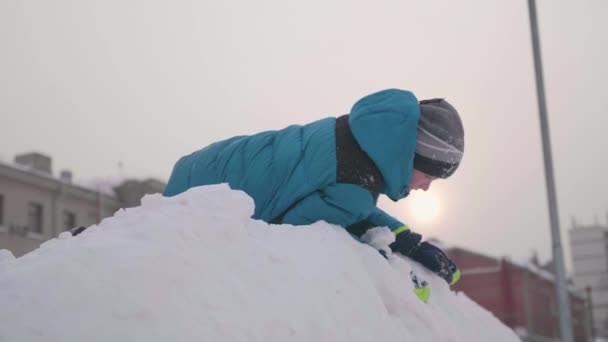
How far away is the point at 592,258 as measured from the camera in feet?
→ 284

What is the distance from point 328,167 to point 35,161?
95.3ft

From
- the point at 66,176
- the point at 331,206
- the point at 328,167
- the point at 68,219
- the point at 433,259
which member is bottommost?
the point at 68,219

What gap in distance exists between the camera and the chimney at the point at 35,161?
30.0m

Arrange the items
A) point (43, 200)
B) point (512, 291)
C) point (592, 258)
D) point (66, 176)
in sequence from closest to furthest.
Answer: point (43, 200)
point (66, 176)
point (512, 291)
point (592, 258)

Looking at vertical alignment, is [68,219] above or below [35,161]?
below

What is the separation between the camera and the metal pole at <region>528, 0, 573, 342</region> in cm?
873

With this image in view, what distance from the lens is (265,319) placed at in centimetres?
206

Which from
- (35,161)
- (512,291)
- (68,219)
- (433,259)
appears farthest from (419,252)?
(512,291)

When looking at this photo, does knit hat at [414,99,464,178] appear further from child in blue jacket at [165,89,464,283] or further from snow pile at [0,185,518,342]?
snow pile at [0,185,518,342]

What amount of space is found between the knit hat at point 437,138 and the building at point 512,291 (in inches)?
1249

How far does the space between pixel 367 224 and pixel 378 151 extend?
471 millimetres

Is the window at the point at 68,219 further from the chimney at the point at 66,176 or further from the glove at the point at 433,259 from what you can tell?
the glove at the point at 433,259

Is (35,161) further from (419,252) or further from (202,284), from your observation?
(202,284)

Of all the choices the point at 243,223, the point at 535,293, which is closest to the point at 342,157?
the point at 243,223
